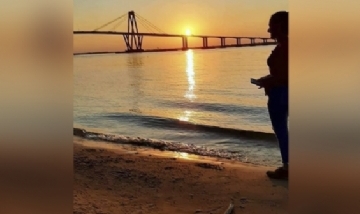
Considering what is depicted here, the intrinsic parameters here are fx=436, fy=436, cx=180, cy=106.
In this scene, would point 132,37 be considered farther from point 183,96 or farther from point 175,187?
point 175,187

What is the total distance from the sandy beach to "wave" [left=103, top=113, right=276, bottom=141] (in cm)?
10

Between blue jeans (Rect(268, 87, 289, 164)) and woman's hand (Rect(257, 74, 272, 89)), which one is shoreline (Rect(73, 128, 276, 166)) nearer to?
blue jeans (Rect(268, 87, 289, 164))

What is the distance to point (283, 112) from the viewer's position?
105cm

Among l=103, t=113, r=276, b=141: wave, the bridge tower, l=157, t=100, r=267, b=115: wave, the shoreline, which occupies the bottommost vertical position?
the shoreline

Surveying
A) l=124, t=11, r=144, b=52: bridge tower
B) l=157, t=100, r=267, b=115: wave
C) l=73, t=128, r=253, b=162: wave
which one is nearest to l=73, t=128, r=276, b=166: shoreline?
l=73, t=128, r=253, b=162: wave

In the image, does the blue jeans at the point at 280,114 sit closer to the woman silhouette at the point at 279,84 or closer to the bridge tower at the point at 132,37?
the woman silhouette at the point at 279,84

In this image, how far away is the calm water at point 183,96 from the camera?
1.06m

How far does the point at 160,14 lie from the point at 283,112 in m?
0.39

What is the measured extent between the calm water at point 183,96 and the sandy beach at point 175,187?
0.08 metres

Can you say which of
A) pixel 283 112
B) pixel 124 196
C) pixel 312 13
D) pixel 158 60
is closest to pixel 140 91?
pixel 158 60

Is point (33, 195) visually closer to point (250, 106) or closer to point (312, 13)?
point (250, 106)

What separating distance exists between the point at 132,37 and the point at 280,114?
425 mm

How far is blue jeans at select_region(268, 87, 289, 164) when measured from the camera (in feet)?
3.38

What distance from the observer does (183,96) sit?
42.3 inches
